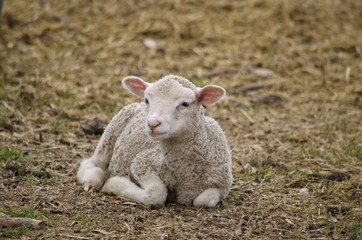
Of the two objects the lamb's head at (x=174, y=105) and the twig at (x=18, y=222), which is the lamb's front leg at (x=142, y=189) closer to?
the lamb's head at (x=174, y=105)

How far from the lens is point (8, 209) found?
14.2ft

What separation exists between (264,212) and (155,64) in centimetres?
536

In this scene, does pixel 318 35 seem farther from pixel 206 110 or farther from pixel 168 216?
pixel 168 216

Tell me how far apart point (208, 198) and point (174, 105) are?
95cm

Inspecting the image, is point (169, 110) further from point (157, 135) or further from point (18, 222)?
point (18, 222)

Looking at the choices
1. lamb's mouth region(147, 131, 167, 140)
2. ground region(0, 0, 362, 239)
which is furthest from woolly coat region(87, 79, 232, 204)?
lamb's mouth region(147, 131, 167, 140)

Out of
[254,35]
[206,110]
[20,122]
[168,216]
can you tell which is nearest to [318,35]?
[254,35]

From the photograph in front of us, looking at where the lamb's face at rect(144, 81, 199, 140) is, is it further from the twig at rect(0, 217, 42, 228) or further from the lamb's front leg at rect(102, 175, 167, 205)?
the twig at rect(0, 217, 42, 228)

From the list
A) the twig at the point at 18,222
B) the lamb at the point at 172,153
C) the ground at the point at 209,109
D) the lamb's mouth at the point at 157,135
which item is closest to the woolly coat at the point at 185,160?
the lamb at the point at 172,153

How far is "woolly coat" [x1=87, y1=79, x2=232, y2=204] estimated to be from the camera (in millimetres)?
4660

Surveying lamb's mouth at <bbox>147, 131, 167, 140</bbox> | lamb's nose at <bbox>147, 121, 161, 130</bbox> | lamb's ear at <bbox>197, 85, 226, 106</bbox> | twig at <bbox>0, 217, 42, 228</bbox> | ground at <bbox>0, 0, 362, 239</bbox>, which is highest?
lamb's ear at <bbox>197, 85, 226, 106</bbox>

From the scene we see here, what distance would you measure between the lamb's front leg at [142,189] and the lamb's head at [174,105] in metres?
0.57

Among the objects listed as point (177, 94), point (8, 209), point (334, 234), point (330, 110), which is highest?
point (177, 94)

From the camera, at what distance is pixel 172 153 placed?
467 cm
